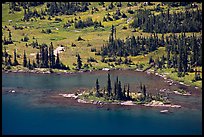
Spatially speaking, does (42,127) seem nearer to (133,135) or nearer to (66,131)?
(66,131)

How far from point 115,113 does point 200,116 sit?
99.3ft

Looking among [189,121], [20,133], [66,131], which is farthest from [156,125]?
[20,133]

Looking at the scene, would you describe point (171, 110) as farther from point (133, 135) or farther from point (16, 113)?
point (16, 113)

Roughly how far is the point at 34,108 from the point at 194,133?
62.0m

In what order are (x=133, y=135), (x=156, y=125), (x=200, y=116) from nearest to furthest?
(x=133, y=135) < (x=156, y=125) < (x=200, y=116)

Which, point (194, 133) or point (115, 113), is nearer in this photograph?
point (194, 133)

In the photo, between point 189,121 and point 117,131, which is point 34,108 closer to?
point 117,131

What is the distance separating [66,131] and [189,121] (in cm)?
4241

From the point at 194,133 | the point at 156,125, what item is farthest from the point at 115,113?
the point at 194,133

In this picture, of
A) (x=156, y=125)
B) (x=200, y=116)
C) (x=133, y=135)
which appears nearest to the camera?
(x=133, y=135)

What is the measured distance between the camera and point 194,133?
550 feet

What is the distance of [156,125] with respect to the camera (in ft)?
574

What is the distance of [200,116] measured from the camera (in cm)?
18650

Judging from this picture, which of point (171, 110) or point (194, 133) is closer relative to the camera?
point (194, 133)
